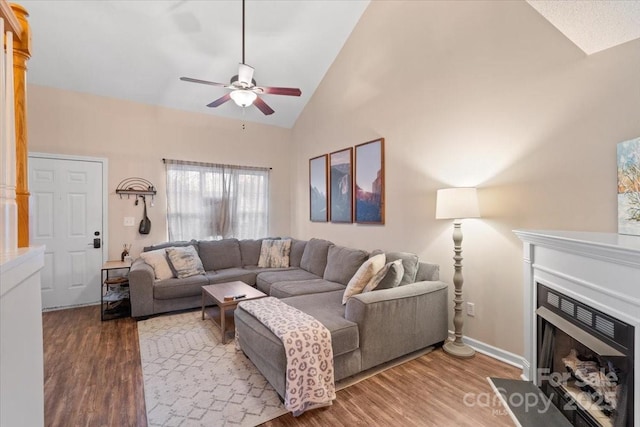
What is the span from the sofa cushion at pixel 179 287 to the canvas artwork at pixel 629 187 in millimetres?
4155

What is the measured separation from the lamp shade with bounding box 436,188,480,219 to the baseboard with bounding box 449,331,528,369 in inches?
47.6

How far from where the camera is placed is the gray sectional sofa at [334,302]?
7.30 ft

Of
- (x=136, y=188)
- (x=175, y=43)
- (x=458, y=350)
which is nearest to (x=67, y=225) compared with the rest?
(x=136, y=188)

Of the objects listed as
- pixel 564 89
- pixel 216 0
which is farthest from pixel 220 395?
pixel 216 0

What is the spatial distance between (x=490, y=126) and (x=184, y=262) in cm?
395

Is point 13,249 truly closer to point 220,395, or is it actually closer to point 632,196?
point 220,395

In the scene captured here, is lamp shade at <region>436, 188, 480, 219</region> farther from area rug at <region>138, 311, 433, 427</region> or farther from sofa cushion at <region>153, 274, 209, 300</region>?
sofa cushion at <region>153, 274, 209, 300</region>

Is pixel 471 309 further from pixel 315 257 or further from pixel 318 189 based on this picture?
pixel 318 189

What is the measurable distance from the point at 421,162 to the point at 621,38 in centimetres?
170

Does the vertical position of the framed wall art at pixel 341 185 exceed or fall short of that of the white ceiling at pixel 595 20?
it falls short

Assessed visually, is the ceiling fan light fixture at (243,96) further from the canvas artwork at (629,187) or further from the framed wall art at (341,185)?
the canvas artwork at (629,187)

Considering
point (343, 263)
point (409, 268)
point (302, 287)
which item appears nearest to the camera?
point (409, 268)

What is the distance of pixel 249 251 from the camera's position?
4.94 metres

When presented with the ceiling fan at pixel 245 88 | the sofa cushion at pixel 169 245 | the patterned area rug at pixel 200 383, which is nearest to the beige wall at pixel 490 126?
the ceiling fan at pixel 245 88
